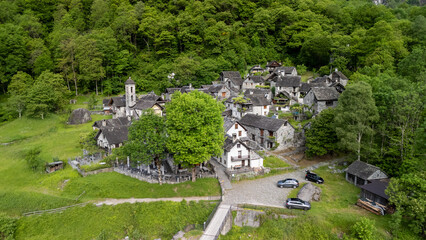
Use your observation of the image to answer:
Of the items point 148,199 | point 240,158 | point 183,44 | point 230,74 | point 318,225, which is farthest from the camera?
point 183,44

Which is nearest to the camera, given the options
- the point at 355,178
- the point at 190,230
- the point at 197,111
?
the point at 190,230

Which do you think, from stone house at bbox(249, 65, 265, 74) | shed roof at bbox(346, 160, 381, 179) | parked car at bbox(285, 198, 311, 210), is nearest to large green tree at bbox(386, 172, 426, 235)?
shed roof at bbox(346, 160, 381, 179)

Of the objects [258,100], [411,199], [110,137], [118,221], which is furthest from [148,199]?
[258,100]

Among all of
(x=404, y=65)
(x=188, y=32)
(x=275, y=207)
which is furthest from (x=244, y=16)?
(x=275, y=207)

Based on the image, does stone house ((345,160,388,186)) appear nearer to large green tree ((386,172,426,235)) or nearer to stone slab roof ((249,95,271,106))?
large green tree ((386,172,426,235))

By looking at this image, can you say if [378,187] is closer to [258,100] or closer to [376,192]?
[376,192]

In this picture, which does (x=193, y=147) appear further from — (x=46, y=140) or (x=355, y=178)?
(x=46, y=140)
